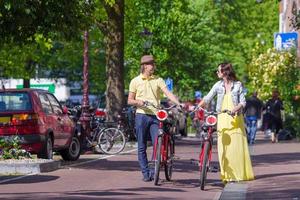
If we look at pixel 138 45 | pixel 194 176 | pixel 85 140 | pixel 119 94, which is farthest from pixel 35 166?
pixel 138 45

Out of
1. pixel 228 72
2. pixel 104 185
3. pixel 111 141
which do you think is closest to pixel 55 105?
pixel 111 141

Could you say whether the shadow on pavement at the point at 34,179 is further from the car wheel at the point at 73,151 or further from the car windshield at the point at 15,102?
the car wheel at the point at 73,151

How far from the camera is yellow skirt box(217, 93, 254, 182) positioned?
13.1m

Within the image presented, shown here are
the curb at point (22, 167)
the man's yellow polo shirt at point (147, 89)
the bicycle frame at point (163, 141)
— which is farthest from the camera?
the curb at point (22, 167)

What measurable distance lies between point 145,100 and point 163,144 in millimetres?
746

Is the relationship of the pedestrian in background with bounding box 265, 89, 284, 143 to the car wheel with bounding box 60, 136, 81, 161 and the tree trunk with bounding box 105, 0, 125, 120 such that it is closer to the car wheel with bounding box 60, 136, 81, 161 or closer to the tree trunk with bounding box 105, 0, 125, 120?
the tree trunk with bounding box 105, 0, 125, 120

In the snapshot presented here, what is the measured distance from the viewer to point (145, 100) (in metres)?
13.0

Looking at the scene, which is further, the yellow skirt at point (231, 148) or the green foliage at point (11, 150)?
the green foliage at point (11, 150)

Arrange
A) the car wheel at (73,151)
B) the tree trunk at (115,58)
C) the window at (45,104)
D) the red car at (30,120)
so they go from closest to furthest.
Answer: the red car at (30,120) < the window at (45,104) < the car wheel at (73,151) < the tree trunk at (115,58)

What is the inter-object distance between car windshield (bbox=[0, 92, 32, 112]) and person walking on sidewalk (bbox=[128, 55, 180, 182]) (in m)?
3.69

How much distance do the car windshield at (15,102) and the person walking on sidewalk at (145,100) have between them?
369cm

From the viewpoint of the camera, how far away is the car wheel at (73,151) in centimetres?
1823

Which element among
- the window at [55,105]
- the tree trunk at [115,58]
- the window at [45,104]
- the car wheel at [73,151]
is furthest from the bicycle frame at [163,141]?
the tree trunk at [115,58]

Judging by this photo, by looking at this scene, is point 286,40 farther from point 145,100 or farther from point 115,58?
point 145,100
